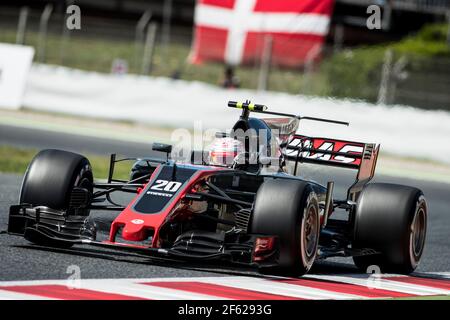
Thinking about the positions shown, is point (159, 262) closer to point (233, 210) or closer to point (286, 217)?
point (233, 210)

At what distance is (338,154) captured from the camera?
10219 millimetres

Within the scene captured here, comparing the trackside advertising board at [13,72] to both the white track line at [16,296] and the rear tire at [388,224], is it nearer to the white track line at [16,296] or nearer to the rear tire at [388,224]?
the rear tire at [388,224]

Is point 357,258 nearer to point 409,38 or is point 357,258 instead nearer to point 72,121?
point 72,121

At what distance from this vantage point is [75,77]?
22969 mm

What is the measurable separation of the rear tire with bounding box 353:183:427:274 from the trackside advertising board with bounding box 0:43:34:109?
1449 centimetres

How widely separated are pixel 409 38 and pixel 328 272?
21.7 metres

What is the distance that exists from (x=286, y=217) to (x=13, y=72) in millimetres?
15567

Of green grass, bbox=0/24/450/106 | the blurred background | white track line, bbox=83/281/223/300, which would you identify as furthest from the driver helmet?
the blurred background

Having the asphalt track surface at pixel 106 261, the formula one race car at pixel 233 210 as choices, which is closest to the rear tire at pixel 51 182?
the formula one race car at pixel 233 210

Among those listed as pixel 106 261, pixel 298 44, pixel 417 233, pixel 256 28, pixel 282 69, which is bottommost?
pixel 106 261

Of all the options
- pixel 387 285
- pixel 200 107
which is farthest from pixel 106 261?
pixel 200 107

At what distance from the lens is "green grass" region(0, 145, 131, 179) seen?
15.7 metres

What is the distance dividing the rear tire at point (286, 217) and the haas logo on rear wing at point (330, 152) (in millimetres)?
1902

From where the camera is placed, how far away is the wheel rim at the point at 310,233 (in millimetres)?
8336
